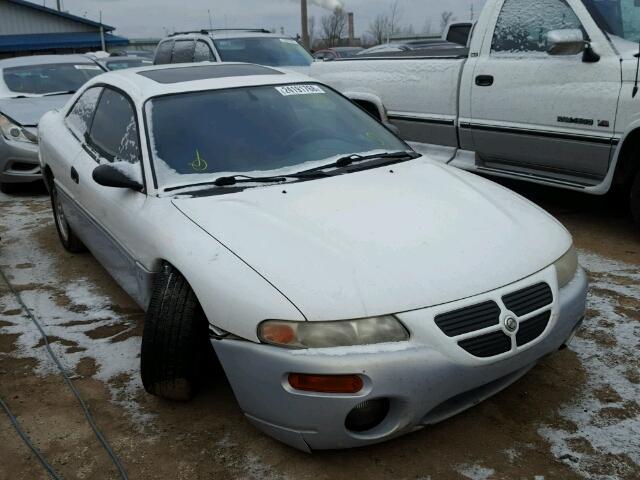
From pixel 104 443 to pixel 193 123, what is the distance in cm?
167

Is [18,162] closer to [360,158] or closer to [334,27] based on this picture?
[360,158]

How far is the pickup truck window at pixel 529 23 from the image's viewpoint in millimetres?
5047

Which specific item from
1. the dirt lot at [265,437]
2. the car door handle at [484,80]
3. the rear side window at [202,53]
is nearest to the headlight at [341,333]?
the dirt lot at [265,437]

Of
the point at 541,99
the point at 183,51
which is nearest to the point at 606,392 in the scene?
the point at 541,99

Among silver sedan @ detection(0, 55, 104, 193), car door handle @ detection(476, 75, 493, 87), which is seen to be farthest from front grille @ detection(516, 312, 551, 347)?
silver sedan @ detection(0, 55, 104, 193)

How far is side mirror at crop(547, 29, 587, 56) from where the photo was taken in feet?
15.1

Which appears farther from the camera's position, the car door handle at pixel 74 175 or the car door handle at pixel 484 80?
the car door handle at pixel 484 80

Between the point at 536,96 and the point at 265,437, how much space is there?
355 cm

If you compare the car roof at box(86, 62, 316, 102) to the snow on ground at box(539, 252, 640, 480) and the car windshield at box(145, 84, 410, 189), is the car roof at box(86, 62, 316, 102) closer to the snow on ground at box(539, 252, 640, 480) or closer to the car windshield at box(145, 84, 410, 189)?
the car windshield at box(145, 84, 410, 189)

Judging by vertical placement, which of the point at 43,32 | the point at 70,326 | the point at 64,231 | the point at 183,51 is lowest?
the point at 70,326

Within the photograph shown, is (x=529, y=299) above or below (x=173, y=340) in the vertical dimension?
above

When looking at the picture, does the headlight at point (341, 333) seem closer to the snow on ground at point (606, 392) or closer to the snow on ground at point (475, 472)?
the snow on ground at point (475, 472)

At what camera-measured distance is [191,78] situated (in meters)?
3.93

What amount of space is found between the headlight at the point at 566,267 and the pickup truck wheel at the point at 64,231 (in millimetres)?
3537
